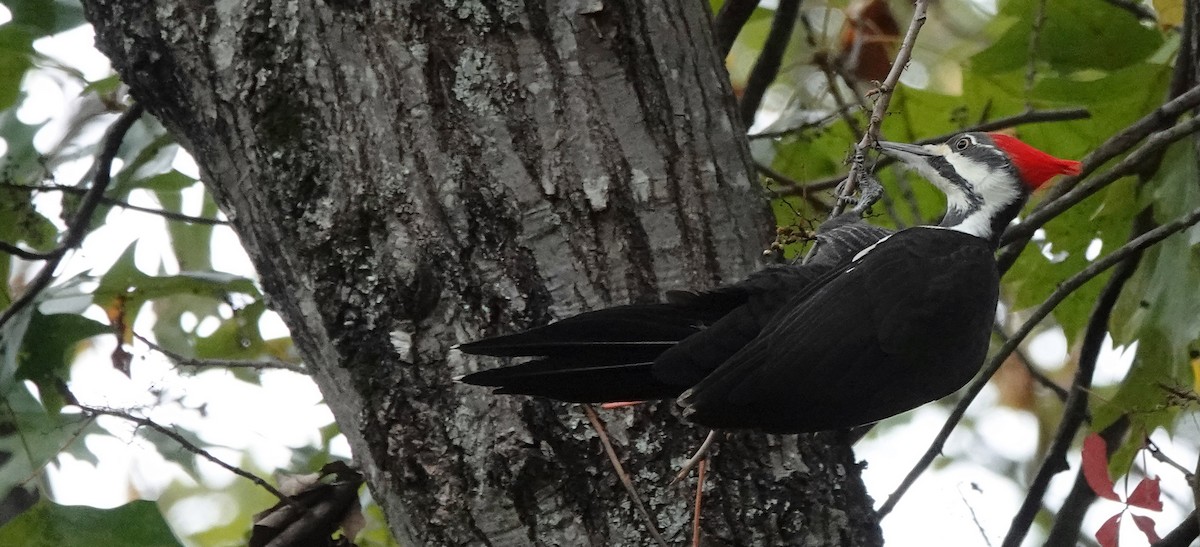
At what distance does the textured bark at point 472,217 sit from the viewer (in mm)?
1871

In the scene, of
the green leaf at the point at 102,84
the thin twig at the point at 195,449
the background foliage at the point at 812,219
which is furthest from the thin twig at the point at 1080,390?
the green leaf at the point at 102,84

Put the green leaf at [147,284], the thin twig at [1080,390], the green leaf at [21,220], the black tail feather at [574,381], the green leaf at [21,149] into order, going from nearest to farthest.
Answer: the black tail feather at [574,381] → the thin twig at [1080,390] → the green leaf at [147,284] → the green leaf at [21,220] → the green leaf at [21,149]

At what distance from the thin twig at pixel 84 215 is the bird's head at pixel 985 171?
1787 mm

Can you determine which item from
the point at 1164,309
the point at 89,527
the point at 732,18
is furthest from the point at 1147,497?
the point at 89,527

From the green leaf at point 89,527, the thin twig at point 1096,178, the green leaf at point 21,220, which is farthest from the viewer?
the green leaf at point 21,220

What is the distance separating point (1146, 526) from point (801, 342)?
2.78 ft

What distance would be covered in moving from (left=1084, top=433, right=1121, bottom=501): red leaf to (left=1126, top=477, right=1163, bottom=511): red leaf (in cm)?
4

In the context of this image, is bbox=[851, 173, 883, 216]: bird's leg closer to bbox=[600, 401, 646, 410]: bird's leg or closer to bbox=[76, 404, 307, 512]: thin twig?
bbox=[600, 401, 646, 410]: bird's leg

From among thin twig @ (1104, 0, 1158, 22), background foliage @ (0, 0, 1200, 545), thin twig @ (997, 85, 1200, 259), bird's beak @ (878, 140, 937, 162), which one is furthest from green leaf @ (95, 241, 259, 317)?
thin twig @ (1104, 0, 1158, 22)

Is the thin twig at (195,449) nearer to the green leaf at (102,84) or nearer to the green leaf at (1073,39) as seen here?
the green leaf at (102,84)

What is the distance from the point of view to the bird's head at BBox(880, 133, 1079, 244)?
285 centimetres

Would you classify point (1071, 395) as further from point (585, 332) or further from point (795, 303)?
point (585, 332)

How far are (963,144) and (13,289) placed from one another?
4.04 m

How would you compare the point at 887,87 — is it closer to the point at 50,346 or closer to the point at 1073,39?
the point at 1073,39
